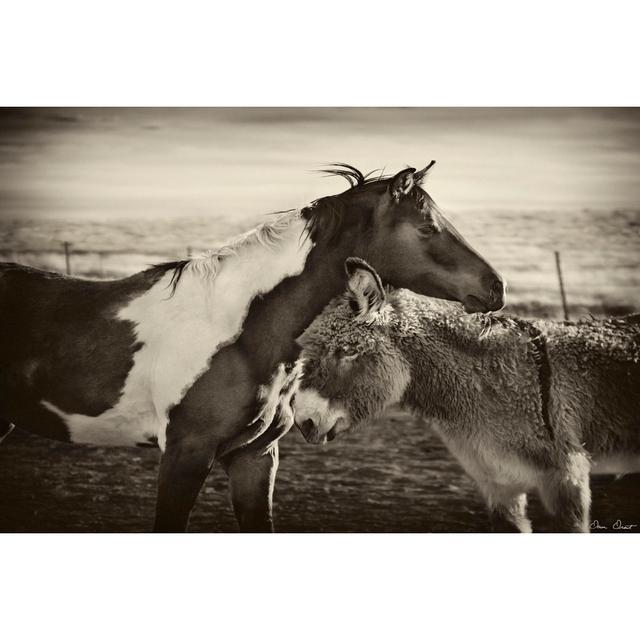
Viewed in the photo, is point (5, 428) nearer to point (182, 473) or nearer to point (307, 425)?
point (182, 473)

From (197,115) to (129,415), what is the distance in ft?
5.00

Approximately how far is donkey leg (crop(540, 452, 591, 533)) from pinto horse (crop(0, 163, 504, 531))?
2.90 ft

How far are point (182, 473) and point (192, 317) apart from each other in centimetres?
61

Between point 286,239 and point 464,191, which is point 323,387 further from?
point 464,191

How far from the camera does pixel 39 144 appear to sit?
361 cm

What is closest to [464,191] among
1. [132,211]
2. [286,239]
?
[286,239]

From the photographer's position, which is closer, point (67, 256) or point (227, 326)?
point (227, 326)

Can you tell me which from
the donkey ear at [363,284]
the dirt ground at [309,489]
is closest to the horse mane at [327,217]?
the donkey ear at [363,284]

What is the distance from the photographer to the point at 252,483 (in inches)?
121

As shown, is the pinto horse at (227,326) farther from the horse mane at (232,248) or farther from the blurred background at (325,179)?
the blurred background at (325,179)

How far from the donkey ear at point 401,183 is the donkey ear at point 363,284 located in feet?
0.99

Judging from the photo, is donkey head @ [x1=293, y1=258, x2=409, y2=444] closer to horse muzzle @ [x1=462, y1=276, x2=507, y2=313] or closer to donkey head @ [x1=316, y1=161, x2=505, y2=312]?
donkey head @ [x1=316, y1=161, x2=505, y2=312]

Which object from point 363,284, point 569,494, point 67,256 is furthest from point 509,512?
point 67,256

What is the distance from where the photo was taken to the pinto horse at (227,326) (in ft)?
9.46
